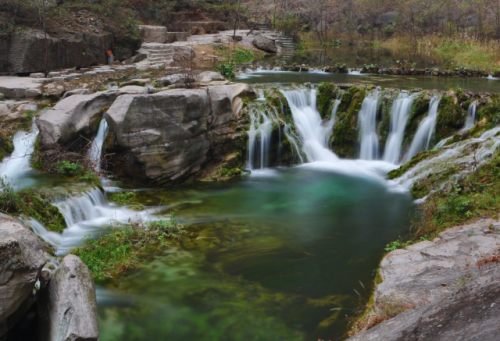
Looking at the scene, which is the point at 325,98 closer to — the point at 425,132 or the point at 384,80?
the point at 425,132

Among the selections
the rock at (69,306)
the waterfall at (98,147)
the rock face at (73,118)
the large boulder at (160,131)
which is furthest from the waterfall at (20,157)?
the rock at (69,306)

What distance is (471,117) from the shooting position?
36.5ft

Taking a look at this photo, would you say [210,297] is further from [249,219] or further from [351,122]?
[351,122]

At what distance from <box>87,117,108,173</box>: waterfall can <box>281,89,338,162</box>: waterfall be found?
17.5 ft

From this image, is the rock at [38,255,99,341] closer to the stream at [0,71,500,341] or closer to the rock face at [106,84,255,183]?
the stream at [0,71,500,341]

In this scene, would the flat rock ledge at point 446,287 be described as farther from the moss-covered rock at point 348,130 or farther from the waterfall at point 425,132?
the moss-covered rock at point 348,130

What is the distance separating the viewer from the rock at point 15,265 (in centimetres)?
358

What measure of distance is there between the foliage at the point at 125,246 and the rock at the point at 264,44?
24.2 m

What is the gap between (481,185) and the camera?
7.70 metres

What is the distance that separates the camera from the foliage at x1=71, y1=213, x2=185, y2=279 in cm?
618

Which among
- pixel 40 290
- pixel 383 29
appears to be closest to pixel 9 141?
pixel 40 290

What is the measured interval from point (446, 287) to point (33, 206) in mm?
6097

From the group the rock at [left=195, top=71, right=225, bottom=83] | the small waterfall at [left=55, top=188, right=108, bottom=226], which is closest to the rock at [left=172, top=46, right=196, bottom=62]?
the rock at [left=195, top=71, right=225, bottom=83]

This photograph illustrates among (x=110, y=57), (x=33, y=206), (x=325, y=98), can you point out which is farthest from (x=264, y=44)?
(x=33, y=206)
